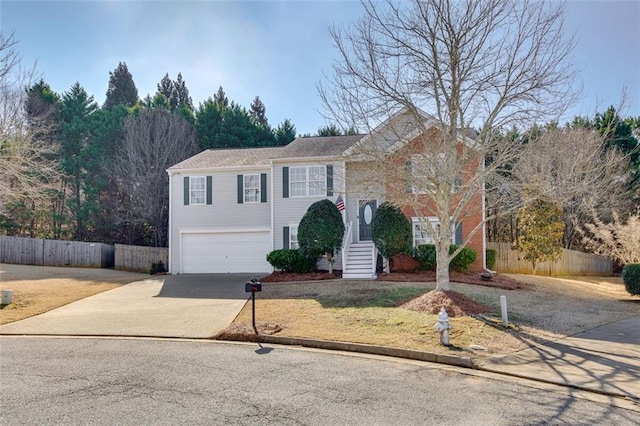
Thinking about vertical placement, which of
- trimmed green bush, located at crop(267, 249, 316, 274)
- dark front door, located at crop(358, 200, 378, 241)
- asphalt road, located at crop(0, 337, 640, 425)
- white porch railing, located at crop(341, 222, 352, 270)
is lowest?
asphalt road, located at crop(0, 337, 640, 425)

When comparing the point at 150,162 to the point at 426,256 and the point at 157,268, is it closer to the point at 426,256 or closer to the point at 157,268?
the point at 157,268

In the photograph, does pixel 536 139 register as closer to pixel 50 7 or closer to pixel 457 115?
pixel 457 115

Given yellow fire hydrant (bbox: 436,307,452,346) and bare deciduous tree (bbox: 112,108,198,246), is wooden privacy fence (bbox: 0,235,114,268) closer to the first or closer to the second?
bare deciduous tree (bbox: 112,108,198,246)

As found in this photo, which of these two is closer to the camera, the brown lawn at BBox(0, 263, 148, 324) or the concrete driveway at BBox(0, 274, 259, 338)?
the concrete driveway at BBox(0, 274, 259, 338)

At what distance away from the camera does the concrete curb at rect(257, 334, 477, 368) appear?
7039 mm

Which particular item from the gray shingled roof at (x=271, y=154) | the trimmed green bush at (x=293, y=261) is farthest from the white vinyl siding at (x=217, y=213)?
the trimmed green bush at (x=293, y=261)

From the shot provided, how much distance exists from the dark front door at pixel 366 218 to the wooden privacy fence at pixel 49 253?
700 inches

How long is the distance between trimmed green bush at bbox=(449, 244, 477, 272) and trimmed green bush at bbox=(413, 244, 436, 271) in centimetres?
70

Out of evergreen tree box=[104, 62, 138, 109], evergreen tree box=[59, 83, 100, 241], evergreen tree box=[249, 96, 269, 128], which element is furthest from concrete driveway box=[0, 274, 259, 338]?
evergreen tree box=[249, 96, 269, 128]

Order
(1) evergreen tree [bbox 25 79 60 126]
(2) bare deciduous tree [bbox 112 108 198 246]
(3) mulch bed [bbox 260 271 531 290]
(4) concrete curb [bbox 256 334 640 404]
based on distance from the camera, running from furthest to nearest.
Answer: (1) evergreen tree [bbox 25 79 60 126] < (2) bare deciduous tree [bbox 112 108 198 246] < (3) mulch bed [bbox 260 271 531 290] < (4) concrete curb [bbox 256 334 640 404]

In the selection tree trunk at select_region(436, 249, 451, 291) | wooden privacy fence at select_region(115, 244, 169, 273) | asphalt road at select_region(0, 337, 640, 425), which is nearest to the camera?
asphalt road at select_region(0, 337, 640, 425)

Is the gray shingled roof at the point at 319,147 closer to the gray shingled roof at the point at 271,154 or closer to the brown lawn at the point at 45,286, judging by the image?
the gray shingled roof at the point at 271,154

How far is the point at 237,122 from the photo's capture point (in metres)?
34.6

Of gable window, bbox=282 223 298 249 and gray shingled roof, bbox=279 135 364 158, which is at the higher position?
gray shingled roof, bbox=279 135 364 158
